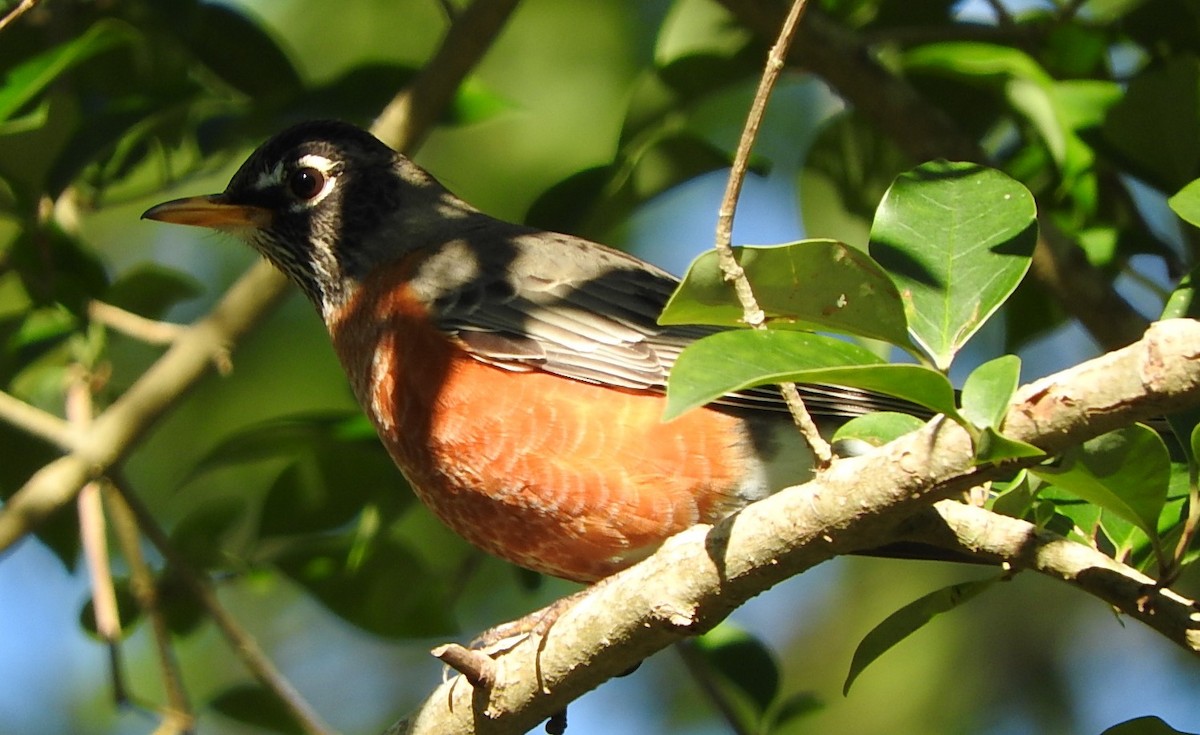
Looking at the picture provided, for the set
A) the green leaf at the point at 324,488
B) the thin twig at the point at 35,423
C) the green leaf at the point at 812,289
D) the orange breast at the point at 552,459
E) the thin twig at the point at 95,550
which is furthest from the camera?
the green leaf at the point at 324,488

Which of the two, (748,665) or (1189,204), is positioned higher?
(1189,204)

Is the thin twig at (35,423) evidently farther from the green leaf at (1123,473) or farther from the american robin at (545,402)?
the green leaf at (1123,473)

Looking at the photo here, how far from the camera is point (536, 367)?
3422 mm

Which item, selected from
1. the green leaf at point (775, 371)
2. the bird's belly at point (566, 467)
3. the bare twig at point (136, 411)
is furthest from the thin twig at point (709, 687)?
the green leaf at point (775, 371)

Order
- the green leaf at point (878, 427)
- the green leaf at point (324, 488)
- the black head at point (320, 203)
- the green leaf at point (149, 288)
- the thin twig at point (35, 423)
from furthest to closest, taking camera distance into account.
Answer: the black head at point (320, 203) < the green leaf at point (149, 288) < the green leaf at point (324, 488) < the thin twig at point (35, 423) < the green leaf at point (878, 427)

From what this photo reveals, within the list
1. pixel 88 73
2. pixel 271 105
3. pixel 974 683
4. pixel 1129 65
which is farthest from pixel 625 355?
pixel 974 683

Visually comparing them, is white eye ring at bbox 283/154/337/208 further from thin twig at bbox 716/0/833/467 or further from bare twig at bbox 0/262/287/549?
thin twig at bbox 716/0/833/467

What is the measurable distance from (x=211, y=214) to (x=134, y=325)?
0.49 m

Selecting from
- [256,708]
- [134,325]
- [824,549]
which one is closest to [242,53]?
[134,325]

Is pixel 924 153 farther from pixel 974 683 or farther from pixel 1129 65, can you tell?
pixel 974 683

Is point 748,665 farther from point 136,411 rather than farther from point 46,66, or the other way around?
point 46,66

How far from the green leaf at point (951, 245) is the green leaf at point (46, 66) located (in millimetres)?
2008

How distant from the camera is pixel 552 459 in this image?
3.23 metres

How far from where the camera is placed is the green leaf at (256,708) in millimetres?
3770
